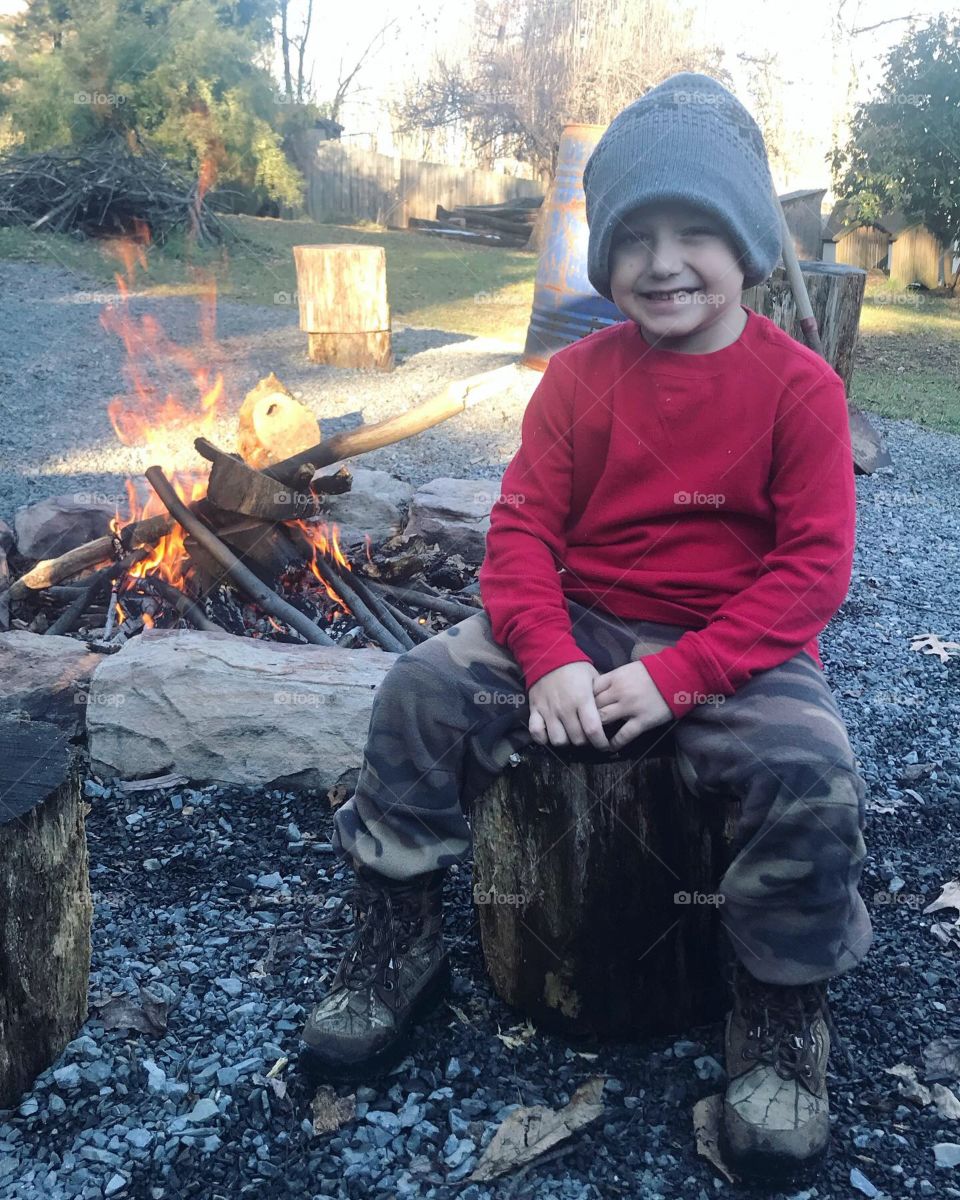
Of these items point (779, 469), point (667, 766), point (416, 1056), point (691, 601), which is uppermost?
point (779, 469)

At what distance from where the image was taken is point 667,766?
1960 millimetres

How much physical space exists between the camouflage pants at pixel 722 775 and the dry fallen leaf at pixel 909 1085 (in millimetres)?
339

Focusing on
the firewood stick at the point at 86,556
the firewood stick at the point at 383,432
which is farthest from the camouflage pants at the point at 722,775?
the firewood stick at the point at 86,556

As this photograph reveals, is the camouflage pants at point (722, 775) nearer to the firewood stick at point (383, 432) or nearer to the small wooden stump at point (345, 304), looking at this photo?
the firewood stick at point (383, 432)

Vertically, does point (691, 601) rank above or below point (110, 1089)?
above

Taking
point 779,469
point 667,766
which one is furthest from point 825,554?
point 667,766

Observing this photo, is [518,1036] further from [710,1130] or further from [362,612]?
[362,612]

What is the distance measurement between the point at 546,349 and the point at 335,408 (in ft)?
4.97

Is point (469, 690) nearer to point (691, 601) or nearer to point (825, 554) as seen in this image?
point (691, 601)

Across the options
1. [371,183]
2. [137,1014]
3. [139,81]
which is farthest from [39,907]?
[371,183]

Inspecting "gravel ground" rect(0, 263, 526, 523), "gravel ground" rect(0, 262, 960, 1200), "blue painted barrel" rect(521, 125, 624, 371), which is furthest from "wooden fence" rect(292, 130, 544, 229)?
"gravel ground" rect(0, 262, 960, 1200)

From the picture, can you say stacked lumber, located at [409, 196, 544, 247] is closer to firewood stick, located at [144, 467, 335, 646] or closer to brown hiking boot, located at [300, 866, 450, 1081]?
firewood stick, located at [144, 467, 335, 646]

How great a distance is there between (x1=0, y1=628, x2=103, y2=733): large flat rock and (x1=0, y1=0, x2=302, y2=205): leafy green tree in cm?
1355

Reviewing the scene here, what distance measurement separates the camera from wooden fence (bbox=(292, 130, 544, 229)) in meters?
21.3
